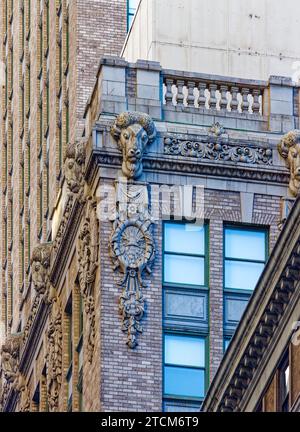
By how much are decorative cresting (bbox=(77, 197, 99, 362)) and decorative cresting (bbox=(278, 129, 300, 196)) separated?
4.69 meters

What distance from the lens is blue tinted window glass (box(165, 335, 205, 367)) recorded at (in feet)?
217

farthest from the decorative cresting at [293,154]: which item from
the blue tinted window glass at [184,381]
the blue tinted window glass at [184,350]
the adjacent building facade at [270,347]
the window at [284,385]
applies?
the window at [284,385]

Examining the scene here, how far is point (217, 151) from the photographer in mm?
67812

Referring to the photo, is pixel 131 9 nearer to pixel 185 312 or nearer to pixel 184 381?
pixel 185 312

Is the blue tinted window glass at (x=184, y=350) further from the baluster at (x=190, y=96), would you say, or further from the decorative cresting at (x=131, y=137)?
the baluster at (x=190, y=96)

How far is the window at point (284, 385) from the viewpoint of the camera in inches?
2108

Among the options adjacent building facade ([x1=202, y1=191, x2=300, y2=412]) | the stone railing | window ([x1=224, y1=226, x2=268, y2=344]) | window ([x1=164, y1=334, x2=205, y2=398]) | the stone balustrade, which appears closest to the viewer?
adjacent building facade ([x1=202, y1=191, x2=300, y2=412])

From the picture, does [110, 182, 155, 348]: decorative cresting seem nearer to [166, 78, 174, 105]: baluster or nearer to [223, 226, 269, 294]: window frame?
[223, 226, 269, 294]: window frame

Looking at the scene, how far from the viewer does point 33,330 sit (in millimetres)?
78375

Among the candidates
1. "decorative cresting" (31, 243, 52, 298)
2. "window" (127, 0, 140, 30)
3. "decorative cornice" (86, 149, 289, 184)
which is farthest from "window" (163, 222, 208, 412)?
"window" (127, 0, 140, 30)

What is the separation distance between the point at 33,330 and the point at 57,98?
7.13 m

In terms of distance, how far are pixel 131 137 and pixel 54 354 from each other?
9.35 m
